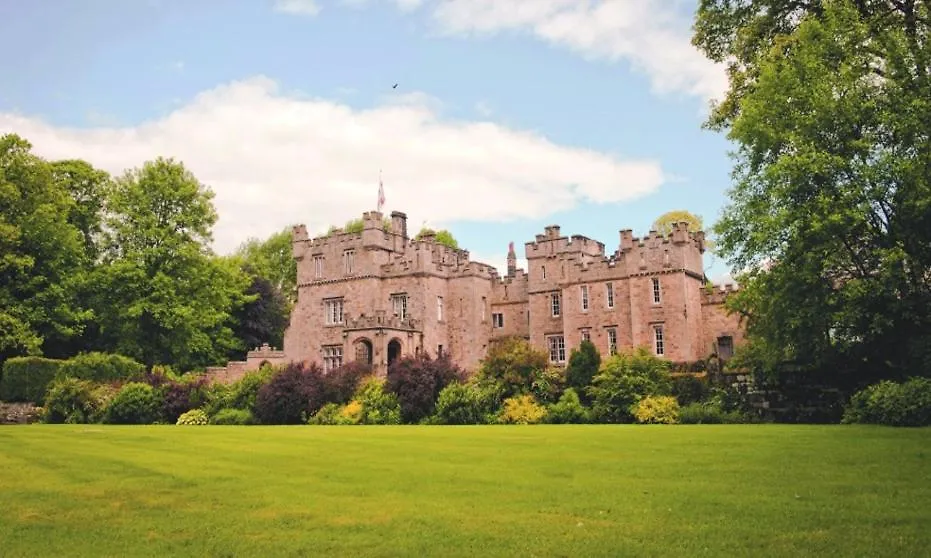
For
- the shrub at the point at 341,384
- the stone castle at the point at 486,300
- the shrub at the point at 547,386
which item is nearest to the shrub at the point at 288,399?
the shrub at the point at 341,384

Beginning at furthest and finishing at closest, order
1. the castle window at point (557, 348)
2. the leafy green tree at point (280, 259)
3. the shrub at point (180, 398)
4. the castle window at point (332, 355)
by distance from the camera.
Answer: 1. the leafy green tree at point (280, 259)
2. the castle window at point (332, 355)
3. the castle window at point (557, 348)
4. the shrub at point (180, 398)

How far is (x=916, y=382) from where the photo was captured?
20.1 m

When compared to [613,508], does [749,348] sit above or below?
above

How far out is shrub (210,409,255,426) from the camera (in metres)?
31.3

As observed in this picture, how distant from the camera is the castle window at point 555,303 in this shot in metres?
46.8

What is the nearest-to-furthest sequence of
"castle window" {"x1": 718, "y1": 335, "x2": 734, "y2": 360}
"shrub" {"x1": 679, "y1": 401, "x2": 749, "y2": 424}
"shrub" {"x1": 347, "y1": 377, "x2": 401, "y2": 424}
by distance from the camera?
"shrub" {"x1": 679, "y1": 401, "x2": 749, "y2": 424} < "shrub" {"x1": 347, "y1": 377, "x2": 401, "y2": 424} < "castle window" {"x1": 718, "y1": 335, "x2": 734, "y2": 360}

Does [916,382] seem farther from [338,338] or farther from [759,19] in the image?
[338,338]

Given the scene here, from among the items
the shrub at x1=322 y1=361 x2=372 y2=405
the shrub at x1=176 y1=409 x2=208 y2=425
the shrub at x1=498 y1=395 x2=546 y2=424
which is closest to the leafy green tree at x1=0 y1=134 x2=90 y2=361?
the shrub at x1=176 y1=409 x2=208 y2=425

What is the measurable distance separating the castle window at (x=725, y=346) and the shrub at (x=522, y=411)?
16.9 m

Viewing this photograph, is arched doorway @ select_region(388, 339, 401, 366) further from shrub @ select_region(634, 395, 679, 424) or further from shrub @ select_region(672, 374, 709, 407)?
shrub @ select_region(634, 395, 679, 424)

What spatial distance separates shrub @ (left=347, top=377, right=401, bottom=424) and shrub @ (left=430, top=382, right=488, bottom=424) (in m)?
1.74

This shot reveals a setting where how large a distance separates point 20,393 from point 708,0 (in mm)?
32080

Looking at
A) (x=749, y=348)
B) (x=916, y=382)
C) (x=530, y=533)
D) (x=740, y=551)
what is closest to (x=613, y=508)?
(x=530, y=533)

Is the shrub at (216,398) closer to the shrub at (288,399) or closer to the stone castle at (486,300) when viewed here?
the shrub at (288,399)
